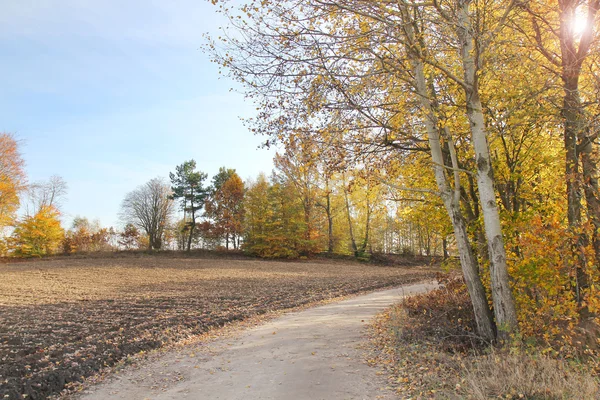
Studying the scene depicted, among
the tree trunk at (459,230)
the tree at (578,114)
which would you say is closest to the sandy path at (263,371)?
the tree trunk at (459,230)

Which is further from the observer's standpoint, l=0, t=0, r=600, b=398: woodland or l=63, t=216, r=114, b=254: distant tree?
l=63, t=216, r=114, b=254: distant tree

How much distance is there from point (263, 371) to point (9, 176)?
33.9m

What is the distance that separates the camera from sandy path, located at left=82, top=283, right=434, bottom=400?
5270 mm

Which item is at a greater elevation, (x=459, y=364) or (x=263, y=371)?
(x=459, y=364)

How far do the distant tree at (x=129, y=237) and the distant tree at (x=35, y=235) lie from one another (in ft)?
32.7

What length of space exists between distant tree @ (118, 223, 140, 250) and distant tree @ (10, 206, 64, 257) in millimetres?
9958

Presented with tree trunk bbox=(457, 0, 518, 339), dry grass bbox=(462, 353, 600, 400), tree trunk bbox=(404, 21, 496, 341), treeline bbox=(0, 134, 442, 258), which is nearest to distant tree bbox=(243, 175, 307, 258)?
treeline bbox=(0, 134, 442, 258)

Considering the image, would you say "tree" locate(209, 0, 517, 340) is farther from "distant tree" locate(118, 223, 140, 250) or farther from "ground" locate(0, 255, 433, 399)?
"distant tree" locate(118, 223, 140, 250)

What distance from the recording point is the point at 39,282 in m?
19.3

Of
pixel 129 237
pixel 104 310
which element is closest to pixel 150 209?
pixel 129 237

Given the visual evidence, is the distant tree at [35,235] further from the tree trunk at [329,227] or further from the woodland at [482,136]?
the woodland at [482,136]

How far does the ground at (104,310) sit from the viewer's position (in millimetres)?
6383

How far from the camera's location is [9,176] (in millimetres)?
30641

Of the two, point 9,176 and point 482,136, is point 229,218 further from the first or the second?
point 482,136
